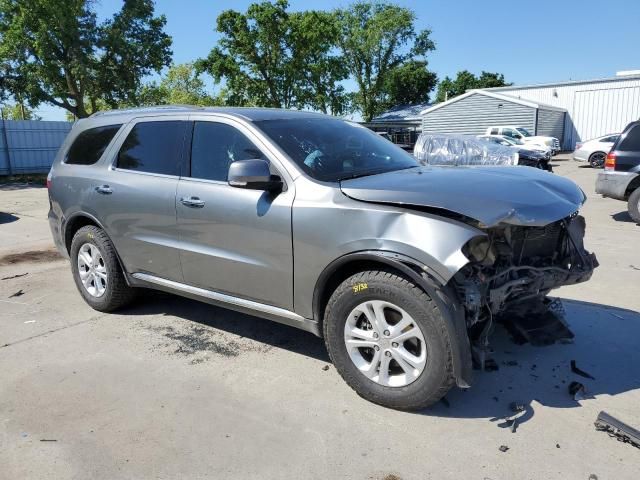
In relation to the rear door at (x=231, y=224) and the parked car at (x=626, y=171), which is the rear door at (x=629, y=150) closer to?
the parked car at (x=626, y=171)

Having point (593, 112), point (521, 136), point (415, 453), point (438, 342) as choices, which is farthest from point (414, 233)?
point (593, 112)

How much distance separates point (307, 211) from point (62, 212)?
121 inches

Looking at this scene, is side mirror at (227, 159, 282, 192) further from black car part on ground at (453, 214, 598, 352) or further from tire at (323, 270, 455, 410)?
Result: black car part on ground at (453, 214, 598, 352)

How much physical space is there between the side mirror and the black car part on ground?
1.37 meters

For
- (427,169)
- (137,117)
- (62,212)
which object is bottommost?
(62,212)

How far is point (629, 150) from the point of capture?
9523 mm

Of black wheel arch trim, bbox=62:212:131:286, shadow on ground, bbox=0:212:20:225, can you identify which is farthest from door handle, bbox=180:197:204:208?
shadow on ground, bbox=0:212:20:225

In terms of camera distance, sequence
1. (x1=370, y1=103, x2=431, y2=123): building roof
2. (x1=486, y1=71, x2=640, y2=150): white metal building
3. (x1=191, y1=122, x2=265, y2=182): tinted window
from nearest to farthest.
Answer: (x1=191, y1=122, x2=265, y2=182): tinted window, (x1=486, y1=71, x2=640, y2=150): white metal building, (x1=370, y1=103, x2=431, y2=123): building roof

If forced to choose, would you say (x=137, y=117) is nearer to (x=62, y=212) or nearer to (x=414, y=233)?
(x=62, y=212)

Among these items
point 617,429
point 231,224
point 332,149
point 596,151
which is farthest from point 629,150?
point 596,151

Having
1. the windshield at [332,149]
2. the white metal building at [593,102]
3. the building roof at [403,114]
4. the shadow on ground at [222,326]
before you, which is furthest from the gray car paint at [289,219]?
the building roof at [403,114]

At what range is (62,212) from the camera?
210 inches

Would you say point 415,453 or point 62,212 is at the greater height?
point 62,212

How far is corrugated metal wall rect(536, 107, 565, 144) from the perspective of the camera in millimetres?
32875
